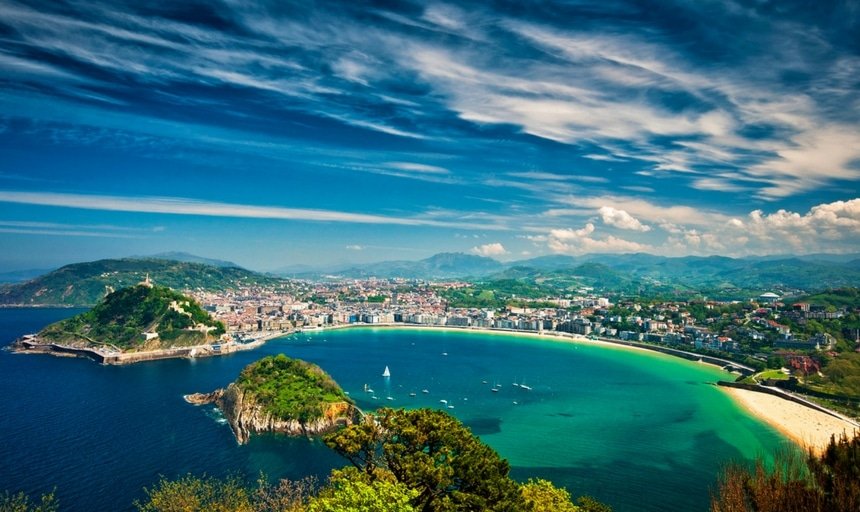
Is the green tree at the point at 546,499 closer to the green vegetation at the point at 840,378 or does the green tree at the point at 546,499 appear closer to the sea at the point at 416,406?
the sea at the point at 416,406

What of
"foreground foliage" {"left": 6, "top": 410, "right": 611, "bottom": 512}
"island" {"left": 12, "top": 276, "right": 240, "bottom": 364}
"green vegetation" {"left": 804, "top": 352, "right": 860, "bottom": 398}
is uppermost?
"foreground foliage" {"left": 6, "top": 410, "right": 611, "bottom": 512}

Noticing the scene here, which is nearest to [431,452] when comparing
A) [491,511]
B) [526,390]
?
[491,511]

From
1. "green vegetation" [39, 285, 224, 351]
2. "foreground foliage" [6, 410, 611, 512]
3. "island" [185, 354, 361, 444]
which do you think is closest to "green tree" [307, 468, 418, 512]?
"foreground foliage" [6, 410, 611, 512]

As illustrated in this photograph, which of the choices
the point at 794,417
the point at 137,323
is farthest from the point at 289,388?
the point at 137,323

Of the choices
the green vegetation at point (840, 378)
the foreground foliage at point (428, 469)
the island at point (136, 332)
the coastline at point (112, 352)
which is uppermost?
the foreground foliage at point (428, 469)

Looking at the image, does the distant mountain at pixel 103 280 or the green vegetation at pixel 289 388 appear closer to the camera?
the green vegetation at pixel 289 388

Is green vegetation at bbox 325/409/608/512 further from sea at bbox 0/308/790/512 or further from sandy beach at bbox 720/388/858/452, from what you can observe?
sandy beach at bbox 720/388/858/452

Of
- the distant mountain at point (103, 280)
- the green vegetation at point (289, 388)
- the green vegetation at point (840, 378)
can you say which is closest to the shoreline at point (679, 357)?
the green vegetation at point (840, 378)

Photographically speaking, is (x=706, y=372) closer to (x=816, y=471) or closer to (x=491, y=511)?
(x=816, y=471)
